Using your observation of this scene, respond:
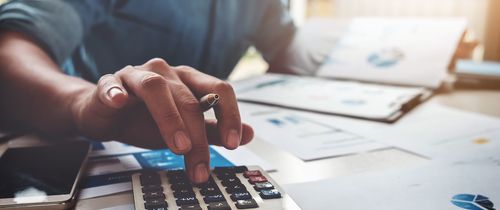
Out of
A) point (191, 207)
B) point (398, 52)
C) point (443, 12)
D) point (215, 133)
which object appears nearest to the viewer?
point (191, 207)

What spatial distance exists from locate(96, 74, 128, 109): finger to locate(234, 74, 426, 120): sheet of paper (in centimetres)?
32

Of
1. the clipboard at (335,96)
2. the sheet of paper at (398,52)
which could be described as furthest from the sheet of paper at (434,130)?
the sheet of paper at (398,52)

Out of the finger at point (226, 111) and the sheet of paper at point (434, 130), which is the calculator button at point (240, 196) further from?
the sheet of paper at point (434, 130)

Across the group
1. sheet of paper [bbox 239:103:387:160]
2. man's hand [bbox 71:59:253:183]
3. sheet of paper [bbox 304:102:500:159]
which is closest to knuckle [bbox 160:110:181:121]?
man's hand [bbox 71:59:253:183]

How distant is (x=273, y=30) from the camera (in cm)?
96

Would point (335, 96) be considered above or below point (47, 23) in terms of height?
below

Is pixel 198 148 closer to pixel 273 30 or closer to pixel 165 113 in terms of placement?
pixel 165 113

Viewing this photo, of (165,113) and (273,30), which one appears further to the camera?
(273,30)

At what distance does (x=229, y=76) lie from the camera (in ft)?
2.86

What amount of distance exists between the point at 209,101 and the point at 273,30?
0.65 meters

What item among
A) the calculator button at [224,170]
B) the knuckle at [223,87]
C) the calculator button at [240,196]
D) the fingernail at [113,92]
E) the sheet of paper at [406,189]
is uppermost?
the fingernail at [113,92]

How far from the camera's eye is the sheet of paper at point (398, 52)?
0.78m

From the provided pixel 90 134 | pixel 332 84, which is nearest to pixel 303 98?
pixel 332 84

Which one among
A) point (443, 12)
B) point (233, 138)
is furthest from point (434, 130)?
point (443, 12)
